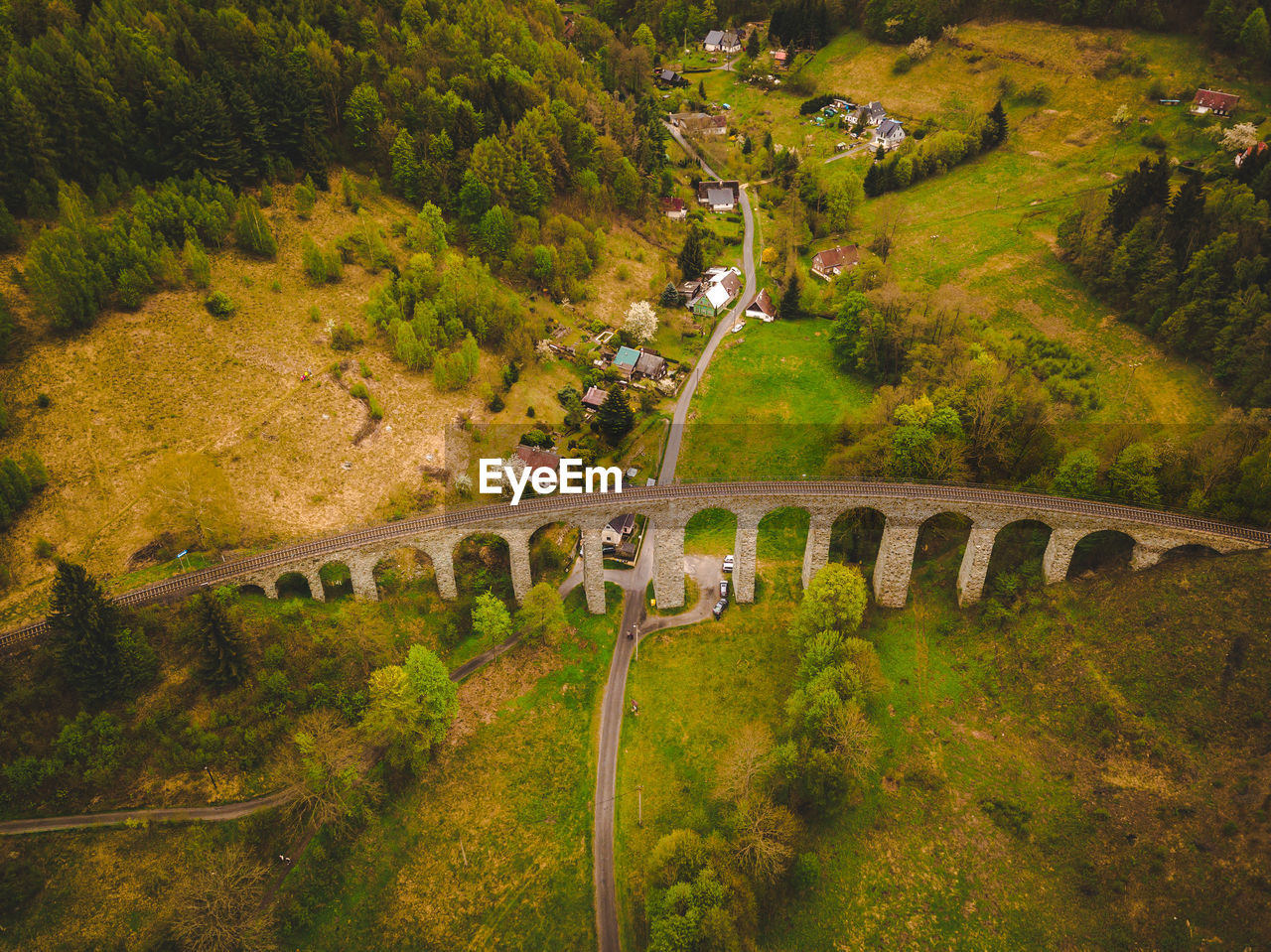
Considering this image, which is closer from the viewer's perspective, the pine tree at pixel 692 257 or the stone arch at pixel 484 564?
the stone arch at pixel 484 564

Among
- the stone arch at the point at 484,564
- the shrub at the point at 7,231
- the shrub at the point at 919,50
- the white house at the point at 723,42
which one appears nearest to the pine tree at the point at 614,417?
the stone arch at the point at 484,564

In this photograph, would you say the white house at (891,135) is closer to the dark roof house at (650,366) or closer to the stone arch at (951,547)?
the dark roof house at (650,366)

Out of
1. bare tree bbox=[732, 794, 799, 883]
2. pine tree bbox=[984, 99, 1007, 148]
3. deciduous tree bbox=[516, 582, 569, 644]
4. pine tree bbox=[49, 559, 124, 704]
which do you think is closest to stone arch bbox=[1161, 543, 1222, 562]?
bare tree bbox=[732, 794, 799, 883]

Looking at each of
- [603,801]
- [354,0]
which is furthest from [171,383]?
[354,0]

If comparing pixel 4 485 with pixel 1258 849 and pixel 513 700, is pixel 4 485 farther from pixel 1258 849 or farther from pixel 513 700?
pixel 1258 849

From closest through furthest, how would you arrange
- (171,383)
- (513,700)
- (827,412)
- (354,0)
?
1. (513,700)
2. (171,383)
3. (827,412)
4. (354,0)
